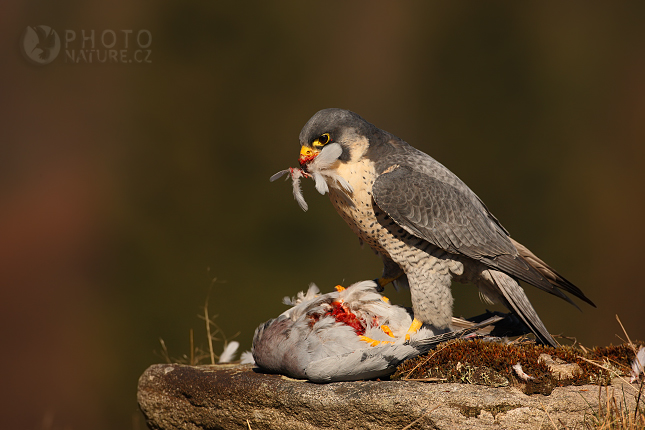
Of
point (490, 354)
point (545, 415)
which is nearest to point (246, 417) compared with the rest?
point (490, 354)

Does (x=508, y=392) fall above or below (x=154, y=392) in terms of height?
above

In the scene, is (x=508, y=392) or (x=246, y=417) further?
(x=246, y=417)

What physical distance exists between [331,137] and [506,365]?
1226mm

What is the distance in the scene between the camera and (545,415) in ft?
6.13

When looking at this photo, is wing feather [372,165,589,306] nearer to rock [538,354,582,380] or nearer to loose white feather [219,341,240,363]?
rock [538,354,582,380]

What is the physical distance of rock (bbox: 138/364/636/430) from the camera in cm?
188

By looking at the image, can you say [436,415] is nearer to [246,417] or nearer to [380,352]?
[380,352]

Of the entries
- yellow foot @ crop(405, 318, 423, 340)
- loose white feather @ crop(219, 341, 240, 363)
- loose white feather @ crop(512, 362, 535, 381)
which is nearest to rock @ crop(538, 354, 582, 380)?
loose white feather @ crop(512, 362, 535, 381)

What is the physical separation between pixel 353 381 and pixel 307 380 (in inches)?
8.1

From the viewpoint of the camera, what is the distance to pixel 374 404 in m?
1.96

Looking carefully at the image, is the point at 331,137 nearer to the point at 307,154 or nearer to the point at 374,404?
the point at 307,154

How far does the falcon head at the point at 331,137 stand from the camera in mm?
2439

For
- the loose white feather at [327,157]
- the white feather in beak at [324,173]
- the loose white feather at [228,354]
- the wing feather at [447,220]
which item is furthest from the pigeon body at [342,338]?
the loose white feather at [228,354]

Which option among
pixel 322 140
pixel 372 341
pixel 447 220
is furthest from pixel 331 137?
pixel 372 341
